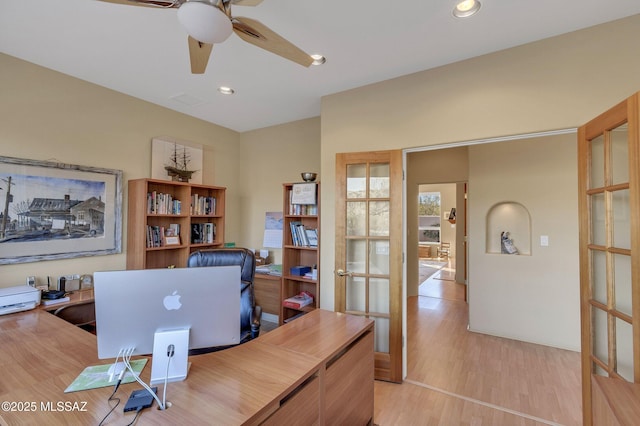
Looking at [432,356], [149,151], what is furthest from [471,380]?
[149,151]

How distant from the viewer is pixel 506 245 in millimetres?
3791

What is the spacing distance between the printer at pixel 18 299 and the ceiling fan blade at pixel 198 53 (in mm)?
2218

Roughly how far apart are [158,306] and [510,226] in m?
4.19

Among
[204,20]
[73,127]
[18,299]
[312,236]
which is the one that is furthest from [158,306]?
[73,127]

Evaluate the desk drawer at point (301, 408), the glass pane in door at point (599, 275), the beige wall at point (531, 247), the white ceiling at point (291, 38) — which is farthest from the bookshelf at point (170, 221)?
the glass pane in door at point (599, 275)

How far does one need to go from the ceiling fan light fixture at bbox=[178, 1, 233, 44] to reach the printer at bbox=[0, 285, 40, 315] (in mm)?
2446

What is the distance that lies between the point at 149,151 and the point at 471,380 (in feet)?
14.4

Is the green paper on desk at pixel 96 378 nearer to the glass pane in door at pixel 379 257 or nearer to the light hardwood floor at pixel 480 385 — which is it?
the light hardwood floor at pixel 480 385

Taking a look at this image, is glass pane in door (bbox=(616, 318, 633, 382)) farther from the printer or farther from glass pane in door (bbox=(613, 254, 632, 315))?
the printer

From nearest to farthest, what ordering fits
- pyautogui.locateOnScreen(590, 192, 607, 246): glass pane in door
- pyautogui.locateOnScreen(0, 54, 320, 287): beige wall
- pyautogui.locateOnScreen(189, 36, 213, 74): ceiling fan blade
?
pyautogui.locateOnScreen(189, 36, 213, 74): ceiling fan blade < pyautogui.locateOnScreen(590, 192, 607, 246): glass pane in door < pyautogui.locateOnScreen(0, 54, 320, 287): beige wall

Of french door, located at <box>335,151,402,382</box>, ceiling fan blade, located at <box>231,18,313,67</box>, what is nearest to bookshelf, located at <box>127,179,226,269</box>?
french door, located at <box>335,151,402,382</box>

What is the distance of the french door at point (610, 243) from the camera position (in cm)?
152

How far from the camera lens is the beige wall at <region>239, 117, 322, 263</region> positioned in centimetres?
412

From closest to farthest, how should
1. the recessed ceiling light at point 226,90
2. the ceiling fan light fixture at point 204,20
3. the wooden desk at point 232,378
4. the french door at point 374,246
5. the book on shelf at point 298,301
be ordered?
the wooden desk at point 232,378 < the ceiling fan light fixture at point 204,20 < the french door at point 374,246 < the recessed ceiling light at point 226,90 < the book on shelf at point 298,301
